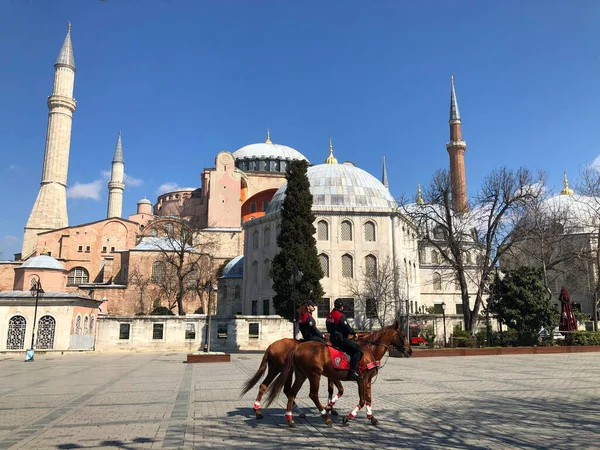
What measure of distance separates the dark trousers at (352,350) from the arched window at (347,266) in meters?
28.6

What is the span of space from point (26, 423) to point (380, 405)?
19.9ft

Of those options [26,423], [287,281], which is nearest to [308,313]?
[26,423]

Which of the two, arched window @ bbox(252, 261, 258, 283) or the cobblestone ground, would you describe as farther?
arched window @ bbox(252, 261, 258, 283)

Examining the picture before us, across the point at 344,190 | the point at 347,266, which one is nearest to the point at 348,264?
the point at 347,266

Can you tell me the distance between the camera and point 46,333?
28.1m

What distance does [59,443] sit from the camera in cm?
611

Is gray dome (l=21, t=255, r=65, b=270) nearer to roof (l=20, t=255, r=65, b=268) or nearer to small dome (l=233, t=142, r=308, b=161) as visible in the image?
roof (l=20, t=255, r=65, b=268)

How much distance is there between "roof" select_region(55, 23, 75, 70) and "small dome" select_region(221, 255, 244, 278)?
35.1 metres

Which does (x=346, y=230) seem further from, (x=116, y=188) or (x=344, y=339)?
(x=116, y=188)

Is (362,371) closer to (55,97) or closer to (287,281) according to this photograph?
(287,281)

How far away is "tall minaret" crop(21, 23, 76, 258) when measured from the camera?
5734 cm

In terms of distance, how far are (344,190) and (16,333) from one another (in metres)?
24.9

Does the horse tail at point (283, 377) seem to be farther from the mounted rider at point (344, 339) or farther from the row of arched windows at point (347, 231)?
the row of arched windows at point (347, 231)

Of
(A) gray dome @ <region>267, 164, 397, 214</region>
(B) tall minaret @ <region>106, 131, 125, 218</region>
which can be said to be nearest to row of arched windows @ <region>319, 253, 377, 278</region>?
(A) gray dome @ <region>267, 164, 397, 214</region>
